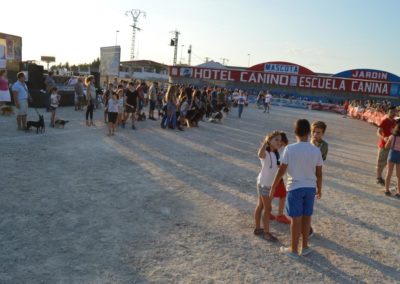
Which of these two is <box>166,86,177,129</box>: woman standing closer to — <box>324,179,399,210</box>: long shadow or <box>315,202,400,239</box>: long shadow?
<box>324,179,399,210</box>: long shadow

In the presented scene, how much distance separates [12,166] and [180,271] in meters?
4.73

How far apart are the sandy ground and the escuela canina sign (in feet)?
137

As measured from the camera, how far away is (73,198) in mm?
6027

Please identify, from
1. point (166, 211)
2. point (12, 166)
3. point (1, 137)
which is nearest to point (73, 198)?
point (166, 211)

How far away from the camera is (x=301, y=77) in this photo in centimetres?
5050

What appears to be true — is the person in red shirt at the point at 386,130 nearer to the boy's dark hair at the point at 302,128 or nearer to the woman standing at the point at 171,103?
the boy's dark hair at the point at 302,128

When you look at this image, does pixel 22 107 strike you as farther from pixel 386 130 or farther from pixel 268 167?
pixel 386 130

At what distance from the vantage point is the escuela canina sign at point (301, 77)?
48.4 meters

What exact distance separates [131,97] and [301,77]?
40217mm

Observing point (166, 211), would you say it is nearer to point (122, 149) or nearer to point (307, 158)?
point (307, 158)

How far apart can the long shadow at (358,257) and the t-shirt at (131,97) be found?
9312 millimetres

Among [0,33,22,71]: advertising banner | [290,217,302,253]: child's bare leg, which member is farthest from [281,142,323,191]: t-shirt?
[0,33,22,71]: advertising banner

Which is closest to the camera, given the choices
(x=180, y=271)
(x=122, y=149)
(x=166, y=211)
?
(x=180, y=271)

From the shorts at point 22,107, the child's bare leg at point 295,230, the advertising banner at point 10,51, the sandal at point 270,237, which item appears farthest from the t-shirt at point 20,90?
the advertising banner at point 10,51
